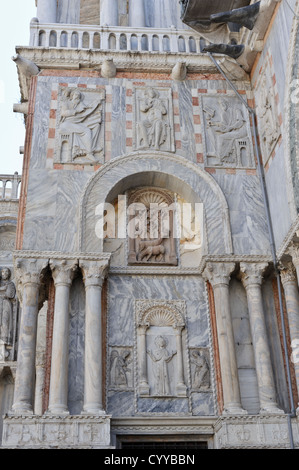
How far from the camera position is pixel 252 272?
12.2 m

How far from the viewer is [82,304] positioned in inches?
475

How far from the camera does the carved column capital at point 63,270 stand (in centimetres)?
1183

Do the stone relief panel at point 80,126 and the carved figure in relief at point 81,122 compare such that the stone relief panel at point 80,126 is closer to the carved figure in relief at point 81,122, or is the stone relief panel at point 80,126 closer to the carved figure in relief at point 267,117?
the carved figure in relief at point 81,122

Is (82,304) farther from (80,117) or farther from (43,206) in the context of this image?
(80,117)

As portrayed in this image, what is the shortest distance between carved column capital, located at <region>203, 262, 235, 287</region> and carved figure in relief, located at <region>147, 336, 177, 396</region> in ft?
4.87

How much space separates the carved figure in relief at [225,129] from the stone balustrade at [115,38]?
5.65ft

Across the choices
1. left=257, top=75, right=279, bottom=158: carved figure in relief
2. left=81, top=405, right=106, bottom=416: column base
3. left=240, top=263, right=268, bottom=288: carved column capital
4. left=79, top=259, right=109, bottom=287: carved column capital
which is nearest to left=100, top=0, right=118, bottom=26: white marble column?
left=257, top=75, right=279, bottom=158: carved figure in relief

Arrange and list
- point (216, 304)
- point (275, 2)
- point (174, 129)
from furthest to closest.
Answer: point (174, 129)
point (275, 2)
point (216, 304)

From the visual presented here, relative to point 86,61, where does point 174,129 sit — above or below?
below

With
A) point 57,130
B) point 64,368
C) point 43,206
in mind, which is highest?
point 57,130

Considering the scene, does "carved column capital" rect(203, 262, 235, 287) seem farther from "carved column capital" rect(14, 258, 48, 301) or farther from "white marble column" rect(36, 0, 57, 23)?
"white marble column" rect(36, 0, 57, 23)

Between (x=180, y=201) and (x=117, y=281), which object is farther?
(x=180, y=201)
